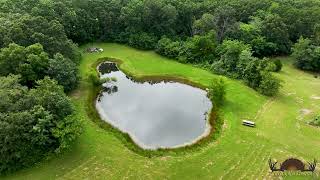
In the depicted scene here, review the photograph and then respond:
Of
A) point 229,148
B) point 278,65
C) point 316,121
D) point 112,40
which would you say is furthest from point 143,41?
Result: point 316,121

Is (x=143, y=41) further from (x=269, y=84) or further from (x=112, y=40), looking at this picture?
(x=269, y=84)

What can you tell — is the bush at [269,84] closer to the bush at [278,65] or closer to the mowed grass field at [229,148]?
the mowed grass field at [229,148]

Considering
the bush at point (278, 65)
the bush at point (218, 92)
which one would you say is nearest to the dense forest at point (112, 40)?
the bush at point (278, 65)

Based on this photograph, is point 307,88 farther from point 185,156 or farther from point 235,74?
point 185,156

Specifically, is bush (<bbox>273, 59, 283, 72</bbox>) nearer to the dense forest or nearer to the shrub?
the dense forest

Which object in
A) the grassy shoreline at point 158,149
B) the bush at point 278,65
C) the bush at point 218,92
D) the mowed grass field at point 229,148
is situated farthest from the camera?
the bush at point 278,65

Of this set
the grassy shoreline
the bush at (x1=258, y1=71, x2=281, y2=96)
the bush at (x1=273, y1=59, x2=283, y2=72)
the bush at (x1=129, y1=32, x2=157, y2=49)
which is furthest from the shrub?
the bush at (x1=129, y1=32, x2=157, y2=49)
